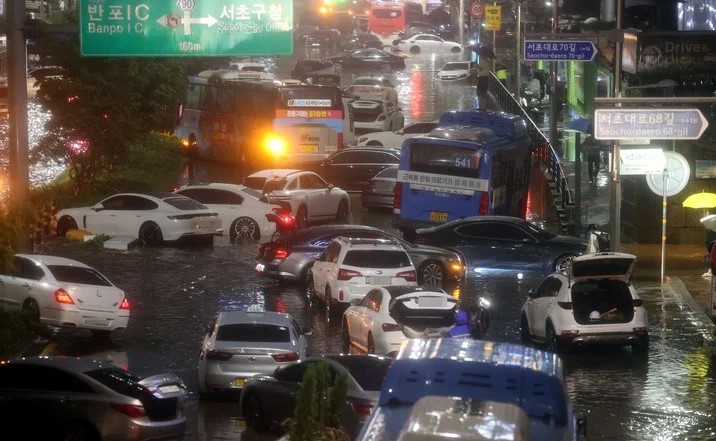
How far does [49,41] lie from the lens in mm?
37062

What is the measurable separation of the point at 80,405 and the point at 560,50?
51.5ft

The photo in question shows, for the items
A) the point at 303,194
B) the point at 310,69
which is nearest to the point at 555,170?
the point at 303,194

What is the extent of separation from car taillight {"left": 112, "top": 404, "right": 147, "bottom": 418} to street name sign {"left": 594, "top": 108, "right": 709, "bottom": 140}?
11901 millimetres

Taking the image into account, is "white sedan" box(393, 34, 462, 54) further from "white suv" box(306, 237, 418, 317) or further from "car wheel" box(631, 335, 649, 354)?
"car wheel" box(631, 335, 649, 354)

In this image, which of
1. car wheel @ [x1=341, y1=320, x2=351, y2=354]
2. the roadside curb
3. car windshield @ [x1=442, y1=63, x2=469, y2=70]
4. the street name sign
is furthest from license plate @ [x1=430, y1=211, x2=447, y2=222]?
car windshield @ [x1=442, y1=63, x2=469, y2=70]

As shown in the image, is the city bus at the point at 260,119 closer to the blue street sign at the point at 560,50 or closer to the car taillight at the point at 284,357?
the blue street sign at the point at 560,50

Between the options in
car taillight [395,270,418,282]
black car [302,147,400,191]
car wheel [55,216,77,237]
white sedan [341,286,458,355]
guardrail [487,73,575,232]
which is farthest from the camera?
black car [302,147,400,191]

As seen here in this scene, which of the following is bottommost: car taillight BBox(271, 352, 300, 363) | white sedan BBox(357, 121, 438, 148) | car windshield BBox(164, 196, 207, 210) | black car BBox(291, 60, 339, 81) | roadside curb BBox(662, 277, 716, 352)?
roadside curb BBox(662, 277, 716, 352)

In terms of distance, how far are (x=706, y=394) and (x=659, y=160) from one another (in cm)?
820

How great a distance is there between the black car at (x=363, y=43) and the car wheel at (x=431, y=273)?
183ft

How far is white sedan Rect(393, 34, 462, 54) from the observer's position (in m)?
85.4

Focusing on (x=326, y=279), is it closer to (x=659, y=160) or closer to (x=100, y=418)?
(x=659, y=160)

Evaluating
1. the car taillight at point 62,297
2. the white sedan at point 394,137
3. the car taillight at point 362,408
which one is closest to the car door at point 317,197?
the white sedan at point 394,137

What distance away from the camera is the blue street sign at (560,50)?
88.7 feet
